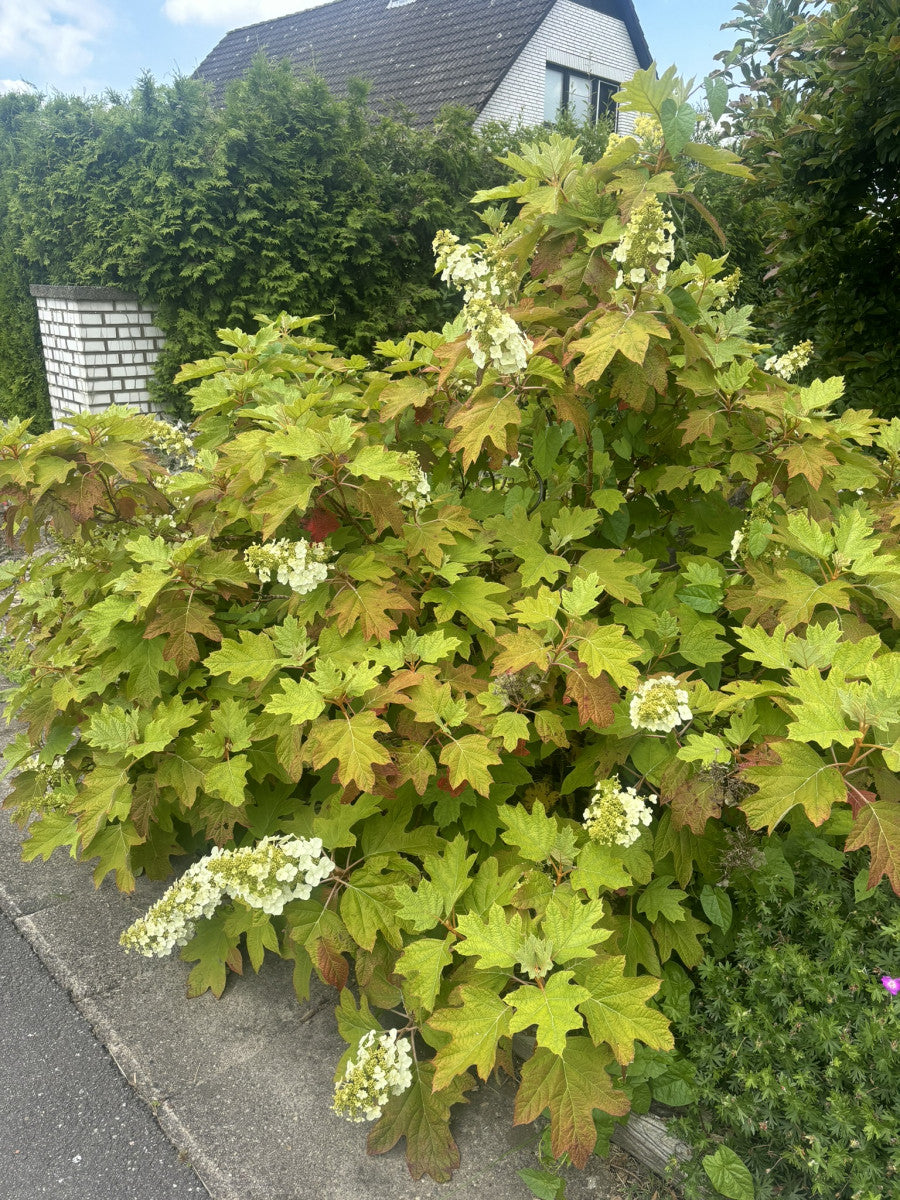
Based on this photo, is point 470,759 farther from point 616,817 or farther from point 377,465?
point 377,465

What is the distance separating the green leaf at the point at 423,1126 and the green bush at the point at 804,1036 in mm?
515

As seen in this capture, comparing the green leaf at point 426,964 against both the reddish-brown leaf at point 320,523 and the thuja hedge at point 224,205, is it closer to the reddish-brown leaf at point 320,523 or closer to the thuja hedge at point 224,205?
the reddish-brown leaf at point 320,523

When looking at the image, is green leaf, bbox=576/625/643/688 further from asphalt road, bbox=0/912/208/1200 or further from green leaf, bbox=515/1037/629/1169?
asphalt road, bbox=0/912/208/1200

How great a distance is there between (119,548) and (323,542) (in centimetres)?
90

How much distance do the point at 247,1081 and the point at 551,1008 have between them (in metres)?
0.99

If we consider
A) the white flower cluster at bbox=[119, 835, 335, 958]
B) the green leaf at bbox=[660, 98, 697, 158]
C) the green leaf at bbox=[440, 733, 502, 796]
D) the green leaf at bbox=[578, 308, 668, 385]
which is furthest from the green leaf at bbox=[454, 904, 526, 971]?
the green leaf at bbox=[660, 98, 697, 158]

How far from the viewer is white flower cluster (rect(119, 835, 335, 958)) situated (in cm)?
173

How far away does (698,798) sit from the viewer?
175 cm

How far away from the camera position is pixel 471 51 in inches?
520

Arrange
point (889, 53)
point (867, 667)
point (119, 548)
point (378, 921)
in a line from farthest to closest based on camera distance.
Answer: point (889, 53), point (119, 548), point (378, 921), point (867, 667)

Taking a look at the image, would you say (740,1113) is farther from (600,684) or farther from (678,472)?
(678,472)

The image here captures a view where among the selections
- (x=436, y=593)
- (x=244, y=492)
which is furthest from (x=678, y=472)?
(x=244, y=492)

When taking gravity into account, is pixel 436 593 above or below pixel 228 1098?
above

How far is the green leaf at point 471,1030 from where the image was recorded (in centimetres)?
151
